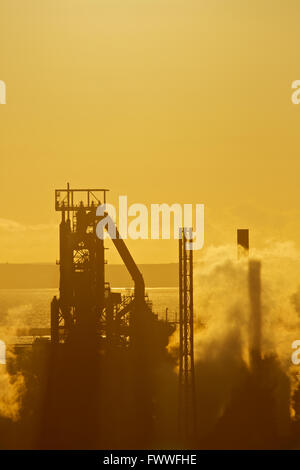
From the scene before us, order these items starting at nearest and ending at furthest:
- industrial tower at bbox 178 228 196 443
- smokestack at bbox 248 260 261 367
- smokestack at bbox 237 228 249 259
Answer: industrial tower at bbox 178 228 196 443, smokestack at bbox 248 260 261 367, smokestack at bbox 237 228 249 259

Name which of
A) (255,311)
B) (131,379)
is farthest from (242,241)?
(131,379)

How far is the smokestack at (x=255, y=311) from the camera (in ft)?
147

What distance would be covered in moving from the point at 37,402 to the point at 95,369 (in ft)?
10.3

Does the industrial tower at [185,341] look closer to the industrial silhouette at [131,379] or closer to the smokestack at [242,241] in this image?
the industrial silhouette at [131,379]

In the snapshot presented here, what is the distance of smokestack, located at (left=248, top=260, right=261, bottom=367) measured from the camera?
4466 cm

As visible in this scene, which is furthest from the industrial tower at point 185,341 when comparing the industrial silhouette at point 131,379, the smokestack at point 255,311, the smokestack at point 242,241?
the smokestack at point 242,241

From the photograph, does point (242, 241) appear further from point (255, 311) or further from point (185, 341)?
point (185, 341)

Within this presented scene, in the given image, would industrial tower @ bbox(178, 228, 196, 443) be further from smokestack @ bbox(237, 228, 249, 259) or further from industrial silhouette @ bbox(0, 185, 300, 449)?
smokestack @ bbox(237, 228, 249, 259)

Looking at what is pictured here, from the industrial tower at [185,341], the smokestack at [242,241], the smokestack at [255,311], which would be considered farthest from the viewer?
the smokestack at [242,241]

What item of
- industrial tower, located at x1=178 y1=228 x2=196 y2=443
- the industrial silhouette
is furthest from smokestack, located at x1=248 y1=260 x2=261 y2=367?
industrial tower, located at x1=178 y1=228 x2=196 y2=443

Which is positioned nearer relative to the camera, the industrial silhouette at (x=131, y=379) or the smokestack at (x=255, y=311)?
the industrial silhouette at (x=131, y=379)

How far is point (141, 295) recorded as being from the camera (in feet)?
160
